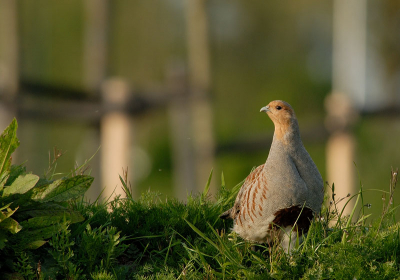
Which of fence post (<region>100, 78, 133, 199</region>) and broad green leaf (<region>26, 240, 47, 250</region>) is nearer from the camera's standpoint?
broad green leaf (<region>26, 240, 47, 250</region>)

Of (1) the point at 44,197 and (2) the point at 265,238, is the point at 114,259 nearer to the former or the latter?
(1) the point at 44,197

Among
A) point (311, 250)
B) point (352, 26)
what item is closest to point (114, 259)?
point (311, 250)

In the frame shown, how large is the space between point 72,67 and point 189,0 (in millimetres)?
15130

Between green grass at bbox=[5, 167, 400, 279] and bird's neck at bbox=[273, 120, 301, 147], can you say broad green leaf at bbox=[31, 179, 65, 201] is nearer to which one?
green grass at bbox=[5, 167, 400, 279]

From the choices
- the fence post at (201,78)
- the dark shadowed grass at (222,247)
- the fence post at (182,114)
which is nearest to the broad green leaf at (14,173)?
the dark shadowed grass at (222,247)

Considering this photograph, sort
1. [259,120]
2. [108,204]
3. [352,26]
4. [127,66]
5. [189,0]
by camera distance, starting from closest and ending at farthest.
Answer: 1. [108,204]
2. [189,0]
3. [352,26]
4. [259,120]
5. [127,66]

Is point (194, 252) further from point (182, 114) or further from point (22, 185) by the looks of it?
point (182, 114)

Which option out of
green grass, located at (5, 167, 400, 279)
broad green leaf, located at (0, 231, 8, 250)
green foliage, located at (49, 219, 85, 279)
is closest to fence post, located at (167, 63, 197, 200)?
green grass, located at (5, 167, 400, 279)

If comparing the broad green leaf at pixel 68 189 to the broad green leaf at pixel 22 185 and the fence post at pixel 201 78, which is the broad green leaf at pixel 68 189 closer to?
the broad green leaf at pixel 22 185

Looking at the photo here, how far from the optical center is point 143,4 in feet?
86.4

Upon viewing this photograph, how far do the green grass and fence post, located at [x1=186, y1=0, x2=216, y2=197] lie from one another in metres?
8.23

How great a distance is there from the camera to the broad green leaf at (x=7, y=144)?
3420 millimetres

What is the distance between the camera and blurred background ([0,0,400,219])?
9609 mm

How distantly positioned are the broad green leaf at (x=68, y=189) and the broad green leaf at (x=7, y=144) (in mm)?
303
